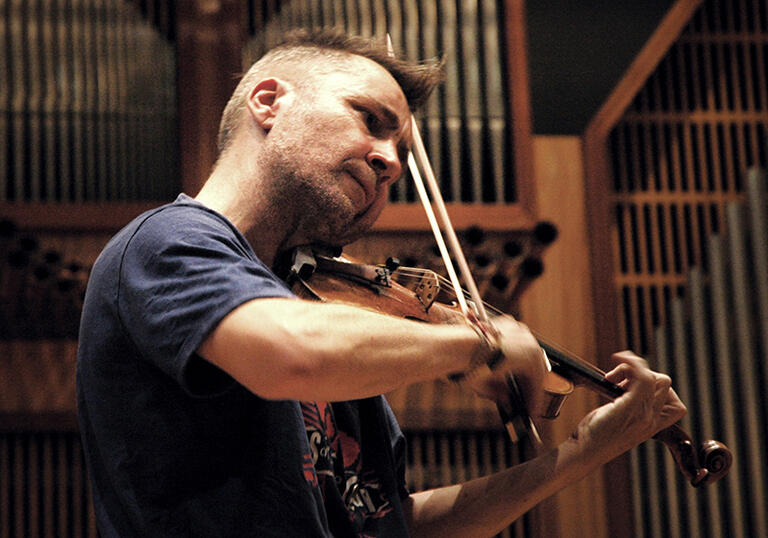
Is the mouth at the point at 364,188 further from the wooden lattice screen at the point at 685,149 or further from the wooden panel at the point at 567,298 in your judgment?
the wooden lattice screen at the point at 685,149

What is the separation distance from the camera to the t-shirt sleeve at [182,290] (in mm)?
1222

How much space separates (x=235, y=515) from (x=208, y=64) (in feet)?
8.42

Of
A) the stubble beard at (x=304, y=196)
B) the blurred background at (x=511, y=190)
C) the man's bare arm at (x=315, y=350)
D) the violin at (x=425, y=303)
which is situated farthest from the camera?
the blurred background at (x=511, y=190)

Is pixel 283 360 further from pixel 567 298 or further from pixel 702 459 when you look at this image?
pixel 567 298

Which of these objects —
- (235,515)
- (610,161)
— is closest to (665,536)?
(610,161)

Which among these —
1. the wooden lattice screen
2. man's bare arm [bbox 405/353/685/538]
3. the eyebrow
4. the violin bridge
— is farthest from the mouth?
the wooden lattice screen

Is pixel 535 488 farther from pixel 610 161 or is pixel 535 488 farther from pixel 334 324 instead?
pixel 610 161

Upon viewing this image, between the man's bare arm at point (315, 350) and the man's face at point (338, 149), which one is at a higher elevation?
the man's face at point (338, 149)

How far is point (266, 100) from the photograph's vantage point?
5.58 feet

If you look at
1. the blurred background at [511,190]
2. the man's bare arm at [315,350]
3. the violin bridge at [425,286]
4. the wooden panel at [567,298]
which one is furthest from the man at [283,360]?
the wooden panel at [567,298]

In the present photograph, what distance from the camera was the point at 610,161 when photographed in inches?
158

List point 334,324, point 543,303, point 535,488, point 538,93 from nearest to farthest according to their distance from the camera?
point 334,324, point 535,488, point 543,303, point 538,93

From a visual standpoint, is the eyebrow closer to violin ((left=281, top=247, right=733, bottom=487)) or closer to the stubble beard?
the stubble beard

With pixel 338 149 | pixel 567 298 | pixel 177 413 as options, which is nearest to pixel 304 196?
pixel 338 149
